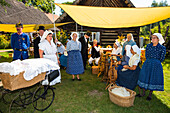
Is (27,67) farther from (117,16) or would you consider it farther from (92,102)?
(117,16)

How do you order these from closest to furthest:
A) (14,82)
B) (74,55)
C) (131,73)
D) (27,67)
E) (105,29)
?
(14,82) → (27,67) → (131,73) → (74,55) → (105,29)

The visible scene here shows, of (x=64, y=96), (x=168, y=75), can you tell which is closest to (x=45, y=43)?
(x=64, y=96)

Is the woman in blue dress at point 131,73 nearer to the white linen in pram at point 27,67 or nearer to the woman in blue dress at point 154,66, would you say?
the woman in blue dress at point 154,66

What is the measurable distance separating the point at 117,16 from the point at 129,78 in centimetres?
227

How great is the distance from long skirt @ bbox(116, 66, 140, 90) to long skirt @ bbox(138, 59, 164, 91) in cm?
31

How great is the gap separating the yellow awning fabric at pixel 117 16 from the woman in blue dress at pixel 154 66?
1438 mm

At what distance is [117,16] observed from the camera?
4086 millimetres

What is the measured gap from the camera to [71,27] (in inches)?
426

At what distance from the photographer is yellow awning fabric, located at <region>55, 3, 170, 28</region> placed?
3.86 meters

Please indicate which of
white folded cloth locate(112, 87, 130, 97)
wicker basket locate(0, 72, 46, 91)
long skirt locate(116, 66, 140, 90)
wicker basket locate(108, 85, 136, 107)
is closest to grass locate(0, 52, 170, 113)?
wicker basket locate(108, 85, 136, 107)

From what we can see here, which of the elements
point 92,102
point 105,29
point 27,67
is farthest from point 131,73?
point 105,29

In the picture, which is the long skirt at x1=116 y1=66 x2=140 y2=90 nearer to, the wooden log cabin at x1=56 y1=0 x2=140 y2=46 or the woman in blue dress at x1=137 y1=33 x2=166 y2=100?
the woman in blue dress at x1=137 y1=33 x2=166 y2=100

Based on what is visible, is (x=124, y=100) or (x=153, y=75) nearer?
(x=124, y=100)

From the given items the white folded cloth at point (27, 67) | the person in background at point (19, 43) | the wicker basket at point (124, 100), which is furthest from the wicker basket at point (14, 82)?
the person in background at point (19, 43)
